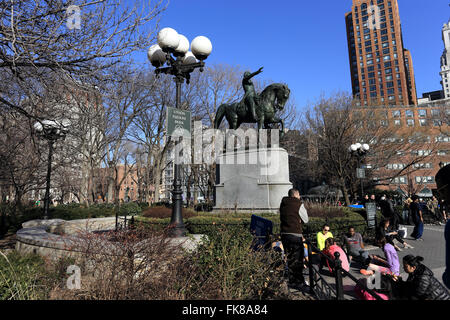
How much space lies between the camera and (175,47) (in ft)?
24.1

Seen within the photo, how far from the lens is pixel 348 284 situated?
5457 mm

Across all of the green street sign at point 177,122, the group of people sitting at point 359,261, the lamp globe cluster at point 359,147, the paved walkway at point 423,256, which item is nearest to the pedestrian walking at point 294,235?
the group of people sitting at point 359,261

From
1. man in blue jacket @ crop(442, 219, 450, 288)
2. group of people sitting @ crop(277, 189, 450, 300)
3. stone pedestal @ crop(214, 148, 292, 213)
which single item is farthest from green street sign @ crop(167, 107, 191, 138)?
man in blue jacket @ crop(442, 219, 450, 288)

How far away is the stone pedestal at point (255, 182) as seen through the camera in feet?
35.4

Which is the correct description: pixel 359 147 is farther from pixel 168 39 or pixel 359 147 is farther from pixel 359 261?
pixel 168 39

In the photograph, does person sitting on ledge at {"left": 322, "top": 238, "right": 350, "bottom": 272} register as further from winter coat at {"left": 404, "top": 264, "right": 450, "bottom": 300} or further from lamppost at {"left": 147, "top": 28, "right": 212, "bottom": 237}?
lamppost at {"left": 147, "top": 28, "right": 212, "bottom": 237}

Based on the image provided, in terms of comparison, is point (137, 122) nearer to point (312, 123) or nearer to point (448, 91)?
point (312, 123)

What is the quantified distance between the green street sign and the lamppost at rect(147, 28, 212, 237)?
1.17 ft

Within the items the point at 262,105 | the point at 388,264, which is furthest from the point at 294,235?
the point at 262,105

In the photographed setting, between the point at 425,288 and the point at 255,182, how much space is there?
7670 millimetres

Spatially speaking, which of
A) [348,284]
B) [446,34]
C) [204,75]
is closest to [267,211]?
[348,284]

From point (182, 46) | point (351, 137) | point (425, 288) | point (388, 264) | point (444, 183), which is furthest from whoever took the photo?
point (351, 137)

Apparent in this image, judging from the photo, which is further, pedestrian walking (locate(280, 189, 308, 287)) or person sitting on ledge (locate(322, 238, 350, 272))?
person sitting on ledge (locate(322, 238, 350, 272))

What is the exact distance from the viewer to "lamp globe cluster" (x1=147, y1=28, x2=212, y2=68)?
709 centimetres
